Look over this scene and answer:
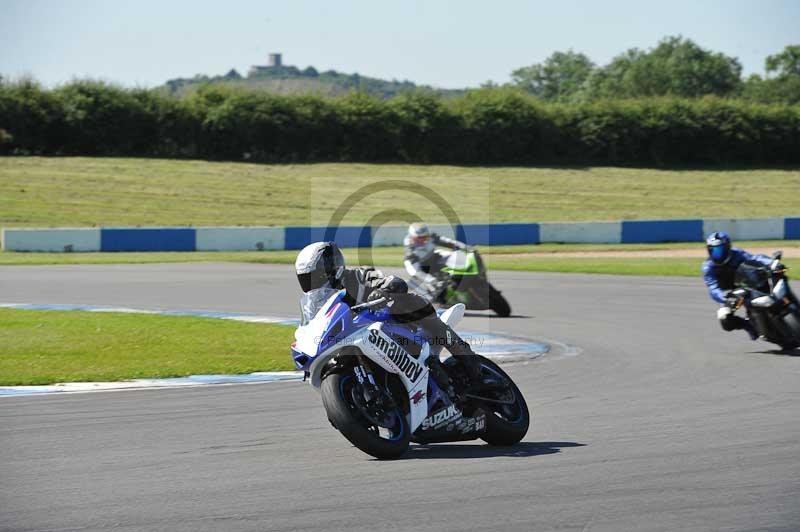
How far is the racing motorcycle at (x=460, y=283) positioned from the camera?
16.8 metres

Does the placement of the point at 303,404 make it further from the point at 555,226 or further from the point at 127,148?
the point at 127,148

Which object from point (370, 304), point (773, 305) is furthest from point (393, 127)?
point (370, 304)

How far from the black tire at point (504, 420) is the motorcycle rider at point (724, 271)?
5.99 meters

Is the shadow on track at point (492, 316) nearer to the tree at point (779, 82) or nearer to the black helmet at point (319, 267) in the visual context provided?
the black helmet at point (319, 267)

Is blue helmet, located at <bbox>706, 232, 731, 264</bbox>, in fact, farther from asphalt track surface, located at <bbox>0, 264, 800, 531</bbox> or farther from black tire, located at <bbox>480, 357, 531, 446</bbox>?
black tire, located at <bbox>480, 357, 531, 446</bbox>

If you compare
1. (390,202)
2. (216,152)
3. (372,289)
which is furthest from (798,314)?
(216,152)

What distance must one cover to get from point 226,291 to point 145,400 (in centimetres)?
1068

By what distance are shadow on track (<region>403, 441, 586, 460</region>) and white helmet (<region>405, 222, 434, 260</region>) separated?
9584mm

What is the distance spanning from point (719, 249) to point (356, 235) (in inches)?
809

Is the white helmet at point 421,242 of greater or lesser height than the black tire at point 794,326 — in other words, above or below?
above

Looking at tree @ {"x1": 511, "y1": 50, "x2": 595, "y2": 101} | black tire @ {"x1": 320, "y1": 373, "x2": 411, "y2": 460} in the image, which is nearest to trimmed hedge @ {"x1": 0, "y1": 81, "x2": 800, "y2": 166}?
black tire @ {"x1": 320, "y1": 373, "x2": 411, "y2": 460}

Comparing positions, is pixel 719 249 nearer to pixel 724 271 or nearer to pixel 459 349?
pixel 724 271

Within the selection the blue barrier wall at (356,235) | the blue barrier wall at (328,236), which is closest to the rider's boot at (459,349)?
the blue barrier wall at (328,236)

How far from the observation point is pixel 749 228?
3506 centimetres
